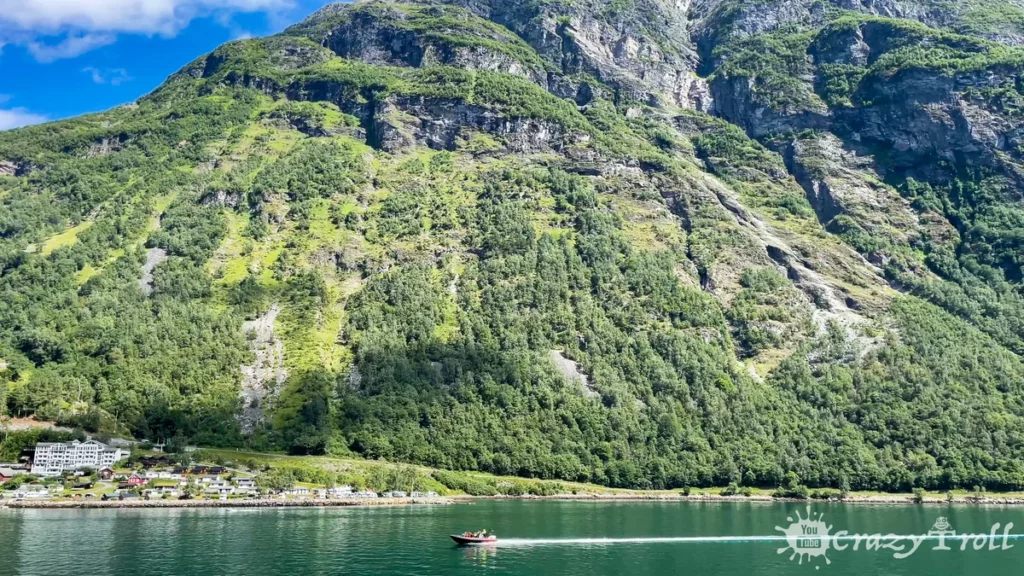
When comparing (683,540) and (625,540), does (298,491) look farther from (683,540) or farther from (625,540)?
(683,540)

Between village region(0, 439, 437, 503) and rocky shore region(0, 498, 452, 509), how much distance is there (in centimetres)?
238

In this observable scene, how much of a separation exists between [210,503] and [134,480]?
22277 millimetres

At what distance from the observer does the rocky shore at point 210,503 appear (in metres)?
143

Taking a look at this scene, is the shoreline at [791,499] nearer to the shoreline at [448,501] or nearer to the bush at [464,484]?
the shoreline at [448,501]

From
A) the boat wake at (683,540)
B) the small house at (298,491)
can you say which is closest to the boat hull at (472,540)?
the boat wake at (683,540)

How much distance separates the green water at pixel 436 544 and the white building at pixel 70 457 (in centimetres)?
3266

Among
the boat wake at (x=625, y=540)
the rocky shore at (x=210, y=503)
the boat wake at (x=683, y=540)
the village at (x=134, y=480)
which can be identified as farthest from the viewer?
the village at (x=134, y=480)

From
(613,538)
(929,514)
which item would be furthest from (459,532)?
(929,514)

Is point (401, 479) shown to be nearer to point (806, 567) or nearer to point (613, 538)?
point (613, 538)

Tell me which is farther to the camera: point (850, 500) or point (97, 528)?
point (850, 500)

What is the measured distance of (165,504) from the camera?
492 feet

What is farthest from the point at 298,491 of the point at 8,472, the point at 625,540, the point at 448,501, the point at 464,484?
the point at 625,540

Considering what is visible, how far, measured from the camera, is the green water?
297 feet

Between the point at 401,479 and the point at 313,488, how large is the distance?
66.0 feet
